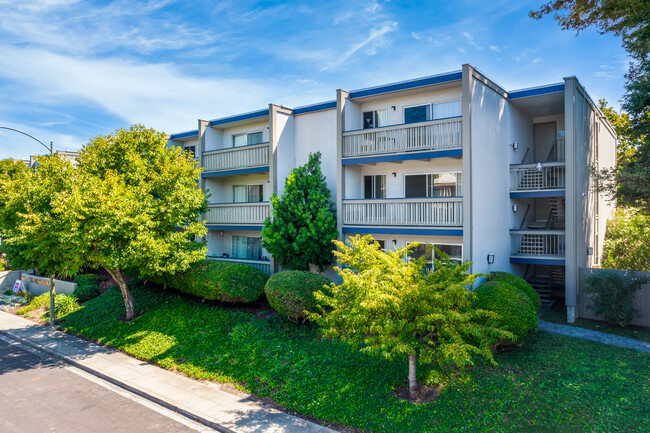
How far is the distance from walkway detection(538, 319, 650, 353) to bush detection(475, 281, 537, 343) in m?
2.52

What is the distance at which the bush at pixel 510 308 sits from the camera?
1083cm

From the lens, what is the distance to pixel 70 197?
43.4ft

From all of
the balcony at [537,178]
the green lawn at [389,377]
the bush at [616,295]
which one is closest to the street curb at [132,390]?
the green lawn at [389,377]

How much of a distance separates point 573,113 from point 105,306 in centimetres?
1969

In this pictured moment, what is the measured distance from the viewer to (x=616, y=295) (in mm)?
13609

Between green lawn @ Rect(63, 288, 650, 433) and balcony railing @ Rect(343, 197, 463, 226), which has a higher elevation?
balcony railing @ Rect(343, 197, 463, 226)

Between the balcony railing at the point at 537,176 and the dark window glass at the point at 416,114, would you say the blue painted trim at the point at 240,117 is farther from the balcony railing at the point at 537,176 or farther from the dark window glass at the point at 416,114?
the balcony railing at the point at 537,176

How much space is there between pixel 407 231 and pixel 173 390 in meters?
8.93

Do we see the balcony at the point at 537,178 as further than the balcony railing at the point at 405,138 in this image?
Yes

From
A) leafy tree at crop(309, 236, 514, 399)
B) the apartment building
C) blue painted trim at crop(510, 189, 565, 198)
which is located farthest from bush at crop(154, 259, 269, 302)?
blue painted trim at crop(510, 189, 565, 198)

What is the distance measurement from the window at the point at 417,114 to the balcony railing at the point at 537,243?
18.8ft

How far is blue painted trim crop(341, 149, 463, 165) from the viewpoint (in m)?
14.1

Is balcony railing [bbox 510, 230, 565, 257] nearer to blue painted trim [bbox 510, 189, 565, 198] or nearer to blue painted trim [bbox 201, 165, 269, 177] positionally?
blue painted trim [bbox 510, 189, 565, 198]

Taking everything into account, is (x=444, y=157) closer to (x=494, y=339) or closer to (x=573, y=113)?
(x=573, y=113)
